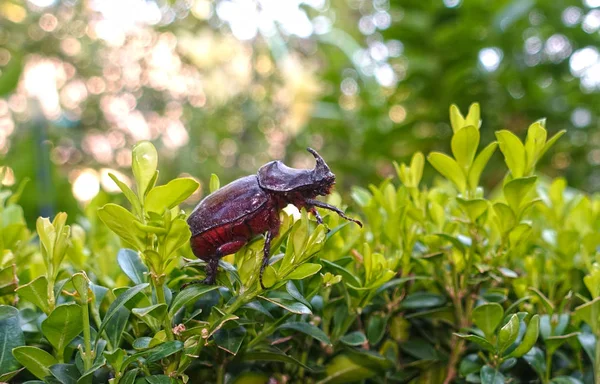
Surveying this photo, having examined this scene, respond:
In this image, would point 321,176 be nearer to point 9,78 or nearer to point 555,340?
point 555,340

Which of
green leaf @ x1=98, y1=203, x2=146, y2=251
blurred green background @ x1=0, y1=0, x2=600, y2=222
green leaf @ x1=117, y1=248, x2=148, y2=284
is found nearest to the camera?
green leaf @ x1=98, y1=203, x2=146, y2=251

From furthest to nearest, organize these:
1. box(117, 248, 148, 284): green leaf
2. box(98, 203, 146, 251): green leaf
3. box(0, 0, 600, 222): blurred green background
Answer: box(0, 0, 600, 222): blurred green background < box(117, 248, 148, 284): green leaf < box(98, 203, 146, 251): green leaf

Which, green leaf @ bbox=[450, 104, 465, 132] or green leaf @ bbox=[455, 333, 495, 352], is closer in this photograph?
green leaf @ bbox=[455, 333, 495, 352]

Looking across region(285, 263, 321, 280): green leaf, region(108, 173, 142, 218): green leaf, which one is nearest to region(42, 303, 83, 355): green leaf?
region(108, 173, 142, 218): green leaf

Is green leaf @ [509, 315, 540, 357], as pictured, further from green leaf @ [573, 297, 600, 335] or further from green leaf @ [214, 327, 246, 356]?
green leaf @ [214, 327, 246, 356]

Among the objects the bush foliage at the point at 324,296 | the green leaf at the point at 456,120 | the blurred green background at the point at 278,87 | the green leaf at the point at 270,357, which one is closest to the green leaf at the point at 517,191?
the bush foliage at the point at 324,296
